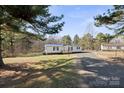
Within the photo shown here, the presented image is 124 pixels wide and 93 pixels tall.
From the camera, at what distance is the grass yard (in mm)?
5566

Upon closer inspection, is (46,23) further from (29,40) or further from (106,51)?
(106,51)

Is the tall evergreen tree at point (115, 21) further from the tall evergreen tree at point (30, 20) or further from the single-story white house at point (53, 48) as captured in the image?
the single-story white house at point (53, 48)

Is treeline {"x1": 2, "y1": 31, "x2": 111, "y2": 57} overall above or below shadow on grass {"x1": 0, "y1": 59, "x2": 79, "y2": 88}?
above

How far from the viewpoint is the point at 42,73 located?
22.0ft

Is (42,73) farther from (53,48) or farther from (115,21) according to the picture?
(115,21)

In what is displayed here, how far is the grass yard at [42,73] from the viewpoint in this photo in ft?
18.3

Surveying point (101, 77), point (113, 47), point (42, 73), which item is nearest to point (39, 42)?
point (42, 73)

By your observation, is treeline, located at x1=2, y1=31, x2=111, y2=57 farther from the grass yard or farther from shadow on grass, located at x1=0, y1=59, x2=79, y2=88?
shadow on grass, located at x1=0, y1=59, x2=79, y2=88

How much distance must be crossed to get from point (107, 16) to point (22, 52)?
12.5 feet

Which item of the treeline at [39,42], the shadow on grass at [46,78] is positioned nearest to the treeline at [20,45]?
the treeline at [39,42]

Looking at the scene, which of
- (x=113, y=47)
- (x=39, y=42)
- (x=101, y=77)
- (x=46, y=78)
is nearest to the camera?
(x=46, y=78)

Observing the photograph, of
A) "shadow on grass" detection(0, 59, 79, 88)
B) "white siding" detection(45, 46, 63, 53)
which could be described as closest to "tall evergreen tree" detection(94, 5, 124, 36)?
"shadow on grass" detection(0, 59, 79, 88)
